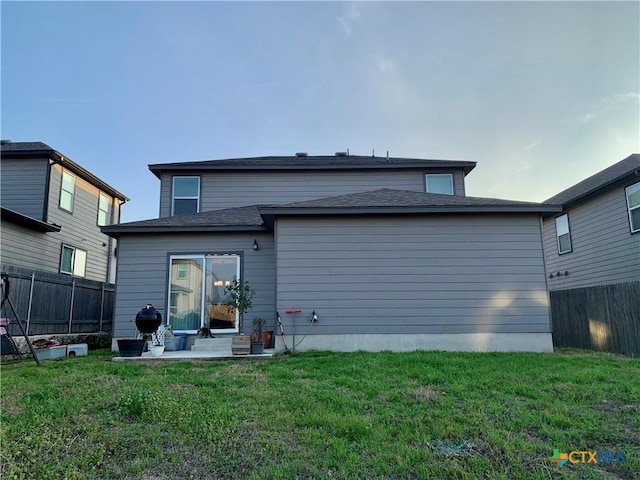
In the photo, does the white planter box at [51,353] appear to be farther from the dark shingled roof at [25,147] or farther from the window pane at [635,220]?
the window pane at [635,220]

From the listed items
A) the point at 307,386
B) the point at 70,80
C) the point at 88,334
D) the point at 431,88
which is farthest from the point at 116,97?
the point at 307,386

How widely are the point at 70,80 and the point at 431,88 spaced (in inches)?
426

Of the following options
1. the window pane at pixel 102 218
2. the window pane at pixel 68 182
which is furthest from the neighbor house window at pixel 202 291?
the window pane at pixel 102 218

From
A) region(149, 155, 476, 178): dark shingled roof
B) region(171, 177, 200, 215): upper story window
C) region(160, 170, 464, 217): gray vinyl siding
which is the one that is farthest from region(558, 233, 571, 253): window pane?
region(171, 177, 200, 215): upper story window

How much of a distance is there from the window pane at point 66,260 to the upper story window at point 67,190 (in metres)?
1.41

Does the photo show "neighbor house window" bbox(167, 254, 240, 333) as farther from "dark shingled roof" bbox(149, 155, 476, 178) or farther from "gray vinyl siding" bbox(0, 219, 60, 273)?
"gray vinyl siding" bbox(0, 219, 60, 273)

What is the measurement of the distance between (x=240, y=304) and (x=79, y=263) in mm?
9551

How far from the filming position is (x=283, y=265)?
8367mm

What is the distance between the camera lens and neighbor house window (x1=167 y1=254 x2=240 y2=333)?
9.52 m

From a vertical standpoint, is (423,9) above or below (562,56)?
above

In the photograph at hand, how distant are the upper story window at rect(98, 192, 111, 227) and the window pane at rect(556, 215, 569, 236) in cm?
1703

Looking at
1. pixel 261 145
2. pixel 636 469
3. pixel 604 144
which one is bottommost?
pixel 636 469

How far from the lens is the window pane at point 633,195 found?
10664 millimetres

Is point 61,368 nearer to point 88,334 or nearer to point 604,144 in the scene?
point 88,334
